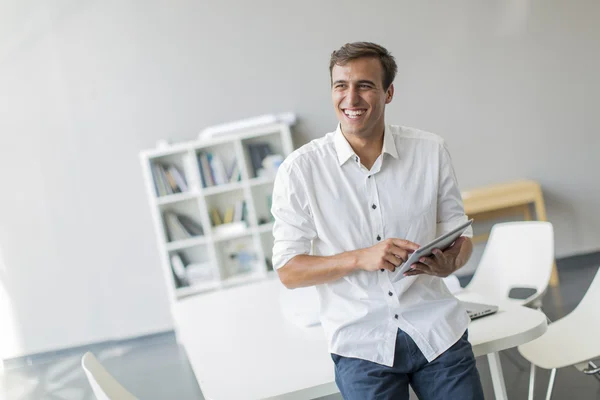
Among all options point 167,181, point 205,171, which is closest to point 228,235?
point 205,171

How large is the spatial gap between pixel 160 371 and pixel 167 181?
Answer: 1478 millimetres

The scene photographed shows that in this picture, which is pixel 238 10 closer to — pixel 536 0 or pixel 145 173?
pixel 145 173

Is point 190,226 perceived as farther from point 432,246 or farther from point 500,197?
point 432,246

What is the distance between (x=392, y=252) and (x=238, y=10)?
4.37 metres

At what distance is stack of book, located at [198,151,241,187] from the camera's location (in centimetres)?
570

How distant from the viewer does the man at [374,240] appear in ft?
6.64

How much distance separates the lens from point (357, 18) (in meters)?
5.93

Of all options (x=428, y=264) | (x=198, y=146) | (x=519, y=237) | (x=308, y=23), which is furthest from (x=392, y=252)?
(x=308, y=23)

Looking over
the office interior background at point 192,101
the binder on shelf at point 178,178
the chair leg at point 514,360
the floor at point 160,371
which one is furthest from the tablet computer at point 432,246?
the office interior background at point 192,101

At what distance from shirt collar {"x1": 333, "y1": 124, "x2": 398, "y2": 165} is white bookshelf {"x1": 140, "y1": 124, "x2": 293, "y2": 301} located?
138 inches

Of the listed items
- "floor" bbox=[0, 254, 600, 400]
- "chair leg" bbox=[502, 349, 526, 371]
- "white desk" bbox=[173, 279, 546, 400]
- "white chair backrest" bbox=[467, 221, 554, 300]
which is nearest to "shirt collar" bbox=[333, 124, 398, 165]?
"white desk" bbox=[173, 279, 546, 400]

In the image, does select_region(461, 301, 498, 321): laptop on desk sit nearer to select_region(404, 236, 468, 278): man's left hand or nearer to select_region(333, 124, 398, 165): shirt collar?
select_region(404, 236, 468, 278): man's left hand

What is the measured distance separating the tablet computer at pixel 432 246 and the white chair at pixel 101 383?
91cm

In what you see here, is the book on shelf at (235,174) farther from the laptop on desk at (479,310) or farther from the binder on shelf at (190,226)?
the laptop on desk at (479,310)
